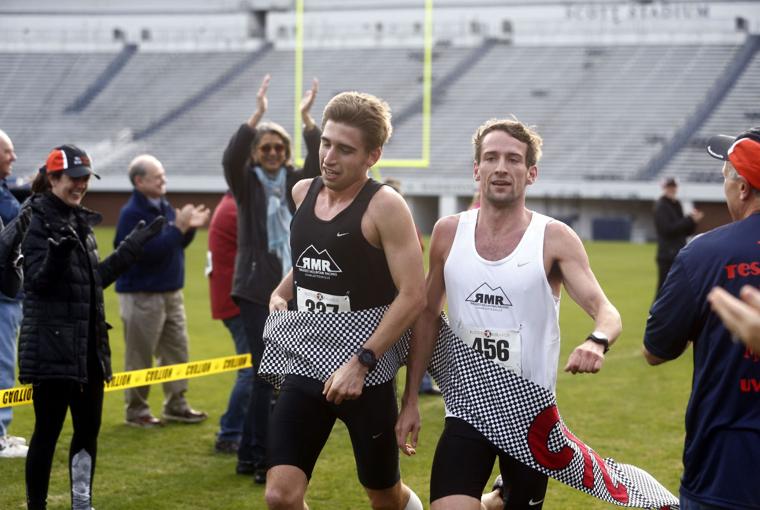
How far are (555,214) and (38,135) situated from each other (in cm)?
2219

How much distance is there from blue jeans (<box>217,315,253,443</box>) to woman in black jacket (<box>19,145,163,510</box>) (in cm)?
178

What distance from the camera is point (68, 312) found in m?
4.89

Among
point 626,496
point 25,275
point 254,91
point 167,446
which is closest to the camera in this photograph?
point 626,496

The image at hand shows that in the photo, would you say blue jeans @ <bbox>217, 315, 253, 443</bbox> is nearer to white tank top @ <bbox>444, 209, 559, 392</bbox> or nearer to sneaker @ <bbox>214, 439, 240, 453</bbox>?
sneaker @ <bbox>214, 439, 240, 453</bbox>

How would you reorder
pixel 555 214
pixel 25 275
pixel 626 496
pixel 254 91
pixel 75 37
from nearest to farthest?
pixel 626 496 → pixel 25 275 → pixel 555 214 → pixel 254 91 → pixel 75 37

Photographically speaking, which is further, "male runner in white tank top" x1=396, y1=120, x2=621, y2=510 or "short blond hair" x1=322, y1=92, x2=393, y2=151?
"short blond hair" x1=322, y1=92, x2=393, y2=151

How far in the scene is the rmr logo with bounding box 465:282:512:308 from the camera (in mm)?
3982

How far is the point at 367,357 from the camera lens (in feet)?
13.0

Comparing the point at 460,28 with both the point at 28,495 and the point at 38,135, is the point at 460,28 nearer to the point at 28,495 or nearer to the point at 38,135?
the point at 38,135

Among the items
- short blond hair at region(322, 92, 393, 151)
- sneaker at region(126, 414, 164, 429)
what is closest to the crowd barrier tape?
sneaker at region(126, 414, 164, 429)

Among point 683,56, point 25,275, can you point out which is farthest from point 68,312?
point 683,56

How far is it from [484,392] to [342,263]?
0.77 metres

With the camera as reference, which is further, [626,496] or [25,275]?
[25,275]

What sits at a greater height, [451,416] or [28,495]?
[451,416]
